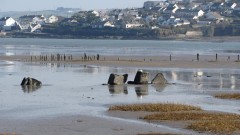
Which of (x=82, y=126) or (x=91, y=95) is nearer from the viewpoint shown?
(x=82, y=126)

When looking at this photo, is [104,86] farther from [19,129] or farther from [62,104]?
[19,129]

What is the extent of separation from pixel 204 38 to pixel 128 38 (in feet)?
78.3

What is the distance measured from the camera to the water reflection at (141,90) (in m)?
29.0

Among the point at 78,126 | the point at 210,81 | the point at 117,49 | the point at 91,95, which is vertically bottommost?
the point at 117,49

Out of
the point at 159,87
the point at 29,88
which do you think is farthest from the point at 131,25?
the point at 29,88

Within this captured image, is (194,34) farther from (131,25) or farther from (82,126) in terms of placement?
(82,126)

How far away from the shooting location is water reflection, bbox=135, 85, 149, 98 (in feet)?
95.2

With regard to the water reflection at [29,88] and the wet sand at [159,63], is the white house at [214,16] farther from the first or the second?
the water reflection at [29,88]

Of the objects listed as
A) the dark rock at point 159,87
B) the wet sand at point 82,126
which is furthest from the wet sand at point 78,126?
the dark rock at point 159,87

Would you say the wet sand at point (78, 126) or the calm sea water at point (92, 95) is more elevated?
the wet sand at point (78, 126)

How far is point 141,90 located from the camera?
31078 millimetres

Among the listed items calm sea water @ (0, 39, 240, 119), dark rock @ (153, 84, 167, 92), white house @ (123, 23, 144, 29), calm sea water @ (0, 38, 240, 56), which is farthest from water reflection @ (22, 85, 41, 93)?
white house @ (123, 23, 144, 29)

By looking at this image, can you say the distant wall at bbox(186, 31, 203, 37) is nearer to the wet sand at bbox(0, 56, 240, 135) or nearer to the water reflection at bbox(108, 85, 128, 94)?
the water reflection at bbox(108, 85, 128, 94)

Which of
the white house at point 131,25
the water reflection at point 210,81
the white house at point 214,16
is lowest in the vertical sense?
the water reflection at point 210,81
